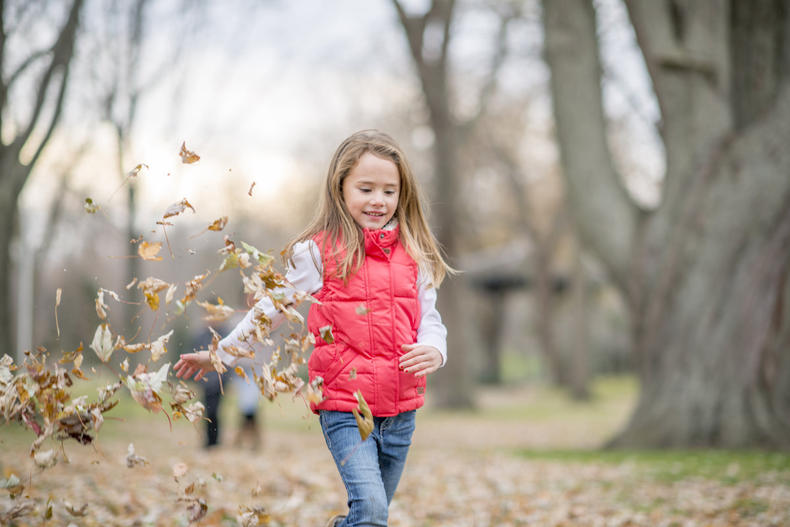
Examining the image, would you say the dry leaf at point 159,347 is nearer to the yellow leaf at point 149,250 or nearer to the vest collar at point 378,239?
the yellow leaf at point 149,250

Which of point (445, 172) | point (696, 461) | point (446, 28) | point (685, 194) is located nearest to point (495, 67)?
point (446, 28)

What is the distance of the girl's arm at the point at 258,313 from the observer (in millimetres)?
2857

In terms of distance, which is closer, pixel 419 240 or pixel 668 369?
pixel 419 240

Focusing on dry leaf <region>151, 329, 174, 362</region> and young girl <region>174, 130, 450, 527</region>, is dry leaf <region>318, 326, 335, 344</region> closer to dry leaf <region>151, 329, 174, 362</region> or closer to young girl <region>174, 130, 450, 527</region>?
young girl <region>174, 130, 450, 527</region>

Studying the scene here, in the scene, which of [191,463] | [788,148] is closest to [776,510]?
[788,148]

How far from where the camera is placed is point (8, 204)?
898 centimetres

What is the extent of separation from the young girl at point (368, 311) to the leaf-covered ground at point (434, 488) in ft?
0.81

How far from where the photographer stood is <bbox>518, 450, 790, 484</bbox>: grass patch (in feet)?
19.9

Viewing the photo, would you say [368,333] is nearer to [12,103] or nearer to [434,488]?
[434,488]

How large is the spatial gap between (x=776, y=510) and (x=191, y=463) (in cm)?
510

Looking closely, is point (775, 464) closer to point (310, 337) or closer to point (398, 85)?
point (310, 337)

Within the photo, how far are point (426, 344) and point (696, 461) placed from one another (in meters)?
5.03

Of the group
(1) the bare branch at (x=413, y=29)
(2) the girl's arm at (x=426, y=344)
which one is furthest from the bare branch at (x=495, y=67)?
(2) the girl's arm at (x=426, y=344)

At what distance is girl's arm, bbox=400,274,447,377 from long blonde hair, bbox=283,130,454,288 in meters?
0.07
